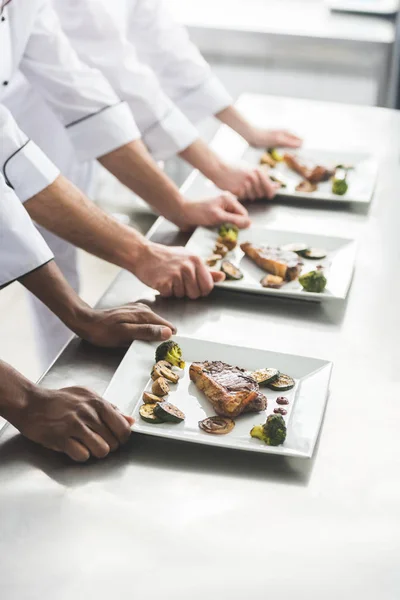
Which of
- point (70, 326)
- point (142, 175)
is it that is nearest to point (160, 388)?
point (70, 326)

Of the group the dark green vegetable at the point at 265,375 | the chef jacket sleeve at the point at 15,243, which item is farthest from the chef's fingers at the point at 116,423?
the chef jacket sleeve at the point at 15,243

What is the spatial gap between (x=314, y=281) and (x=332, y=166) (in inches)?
29.8

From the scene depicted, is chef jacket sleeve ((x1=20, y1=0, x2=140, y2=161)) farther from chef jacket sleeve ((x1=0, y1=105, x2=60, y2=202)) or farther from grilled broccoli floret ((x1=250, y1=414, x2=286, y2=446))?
grilled broccoli floret ((x1=250, y1=414, x2=286, y2=446))

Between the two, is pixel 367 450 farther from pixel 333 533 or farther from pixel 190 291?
pixel 190 291

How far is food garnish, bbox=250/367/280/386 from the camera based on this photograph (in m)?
1.34

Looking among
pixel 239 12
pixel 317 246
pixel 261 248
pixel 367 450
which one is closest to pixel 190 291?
pixel 261 248

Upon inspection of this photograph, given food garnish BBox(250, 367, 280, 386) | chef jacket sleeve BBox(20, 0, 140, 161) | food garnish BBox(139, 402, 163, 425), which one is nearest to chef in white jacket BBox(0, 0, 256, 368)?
chef jacket sleeve BBox(20, 0, 140, 161)

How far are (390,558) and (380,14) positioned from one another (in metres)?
3.48

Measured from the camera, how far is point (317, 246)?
6.09 feet

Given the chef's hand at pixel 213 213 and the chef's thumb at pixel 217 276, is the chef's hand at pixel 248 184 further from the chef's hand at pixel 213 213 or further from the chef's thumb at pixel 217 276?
the chef's thumb at pixel 217 276

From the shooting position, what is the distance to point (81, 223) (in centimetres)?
176

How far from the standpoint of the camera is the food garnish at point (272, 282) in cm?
166

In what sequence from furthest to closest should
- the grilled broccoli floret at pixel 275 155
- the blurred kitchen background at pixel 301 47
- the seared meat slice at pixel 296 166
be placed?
the blurred kitchen background at pixel 301 47 → the grilled broccoli floret at pixel 275 155 → the seared meat slice at pixel 296 166

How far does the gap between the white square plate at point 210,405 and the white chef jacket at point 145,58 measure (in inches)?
36.1
